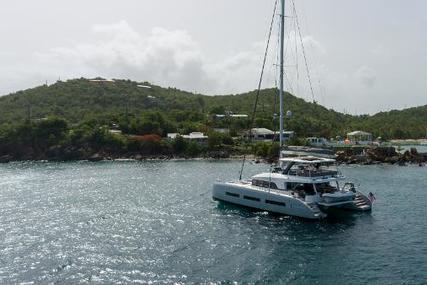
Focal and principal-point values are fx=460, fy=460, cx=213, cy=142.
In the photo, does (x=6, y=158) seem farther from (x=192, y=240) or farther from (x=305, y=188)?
(x=192, y=240)

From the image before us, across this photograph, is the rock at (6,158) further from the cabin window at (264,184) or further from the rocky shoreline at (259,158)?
the cabin window at (264,184)

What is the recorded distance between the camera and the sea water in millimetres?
29531

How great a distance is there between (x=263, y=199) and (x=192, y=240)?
37.4 feet

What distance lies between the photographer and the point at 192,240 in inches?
1462

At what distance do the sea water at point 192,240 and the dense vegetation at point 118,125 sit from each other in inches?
1793

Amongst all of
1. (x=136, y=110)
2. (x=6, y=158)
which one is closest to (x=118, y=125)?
(x=6, y=158)

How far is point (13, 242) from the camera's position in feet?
121

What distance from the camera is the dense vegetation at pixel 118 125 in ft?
387

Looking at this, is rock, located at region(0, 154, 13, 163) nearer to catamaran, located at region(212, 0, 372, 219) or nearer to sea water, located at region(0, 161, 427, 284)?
sea water, located at region(0, 161, 427, 284)

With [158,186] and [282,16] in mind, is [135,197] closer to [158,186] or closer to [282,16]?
[158,186]

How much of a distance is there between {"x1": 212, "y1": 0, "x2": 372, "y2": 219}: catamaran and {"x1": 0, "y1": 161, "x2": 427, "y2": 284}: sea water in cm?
110

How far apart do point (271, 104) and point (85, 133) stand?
9583cm

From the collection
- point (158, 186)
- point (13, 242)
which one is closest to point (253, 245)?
point (13, 242)

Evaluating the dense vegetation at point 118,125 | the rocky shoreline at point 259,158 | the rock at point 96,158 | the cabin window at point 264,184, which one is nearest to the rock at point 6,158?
the rocky shoreline at point 259,158
